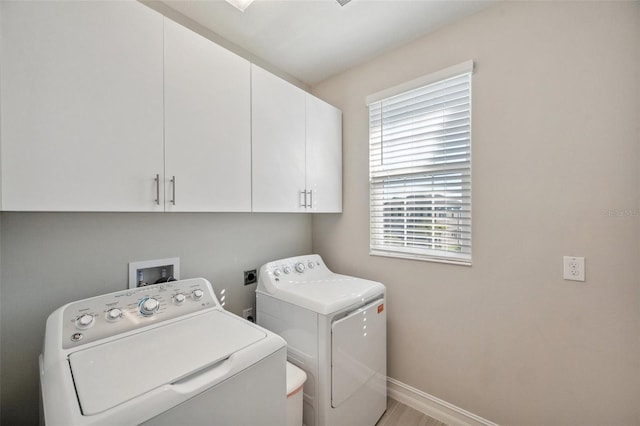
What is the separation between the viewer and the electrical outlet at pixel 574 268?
1.30 m

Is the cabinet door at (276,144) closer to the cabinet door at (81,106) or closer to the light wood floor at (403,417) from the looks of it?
the cabinet door at (81,106)

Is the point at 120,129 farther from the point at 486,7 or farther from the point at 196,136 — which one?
the point at 486,7

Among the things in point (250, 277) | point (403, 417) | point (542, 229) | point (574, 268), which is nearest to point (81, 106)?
point (250, 277)

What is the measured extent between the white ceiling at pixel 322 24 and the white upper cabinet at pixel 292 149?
0.36m

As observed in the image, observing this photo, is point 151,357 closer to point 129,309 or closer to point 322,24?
point 129,309

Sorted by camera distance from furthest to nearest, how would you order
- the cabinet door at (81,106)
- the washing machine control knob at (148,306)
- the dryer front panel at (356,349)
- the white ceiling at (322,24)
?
the white ceiling at (322,24), the dryer front panel at (356,349), the washing machine control knob at (148,306), the cabinet door at (81,106)

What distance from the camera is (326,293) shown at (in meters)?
1.58

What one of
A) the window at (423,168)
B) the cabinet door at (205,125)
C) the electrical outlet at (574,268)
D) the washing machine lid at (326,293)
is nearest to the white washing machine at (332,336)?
the washing machine lid at (326,293)

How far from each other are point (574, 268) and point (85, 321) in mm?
2249

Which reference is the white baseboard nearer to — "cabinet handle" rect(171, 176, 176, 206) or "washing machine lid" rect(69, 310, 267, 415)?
"washing machine lid" rect(69, 310, 267, 415)

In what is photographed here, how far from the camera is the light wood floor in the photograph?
5.64ft

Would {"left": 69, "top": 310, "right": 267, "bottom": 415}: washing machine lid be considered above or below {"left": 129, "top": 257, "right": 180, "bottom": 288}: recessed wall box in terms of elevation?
below

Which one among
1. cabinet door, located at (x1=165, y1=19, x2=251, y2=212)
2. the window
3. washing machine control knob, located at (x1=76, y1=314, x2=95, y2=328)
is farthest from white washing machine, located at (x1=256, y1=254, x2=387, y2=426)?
washing machine control knob, located at (x1=76, y1=314, x2=95, y2=328)

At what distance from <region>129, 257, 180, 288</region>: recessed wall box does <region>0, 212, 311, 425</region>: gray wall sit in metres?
0.03
